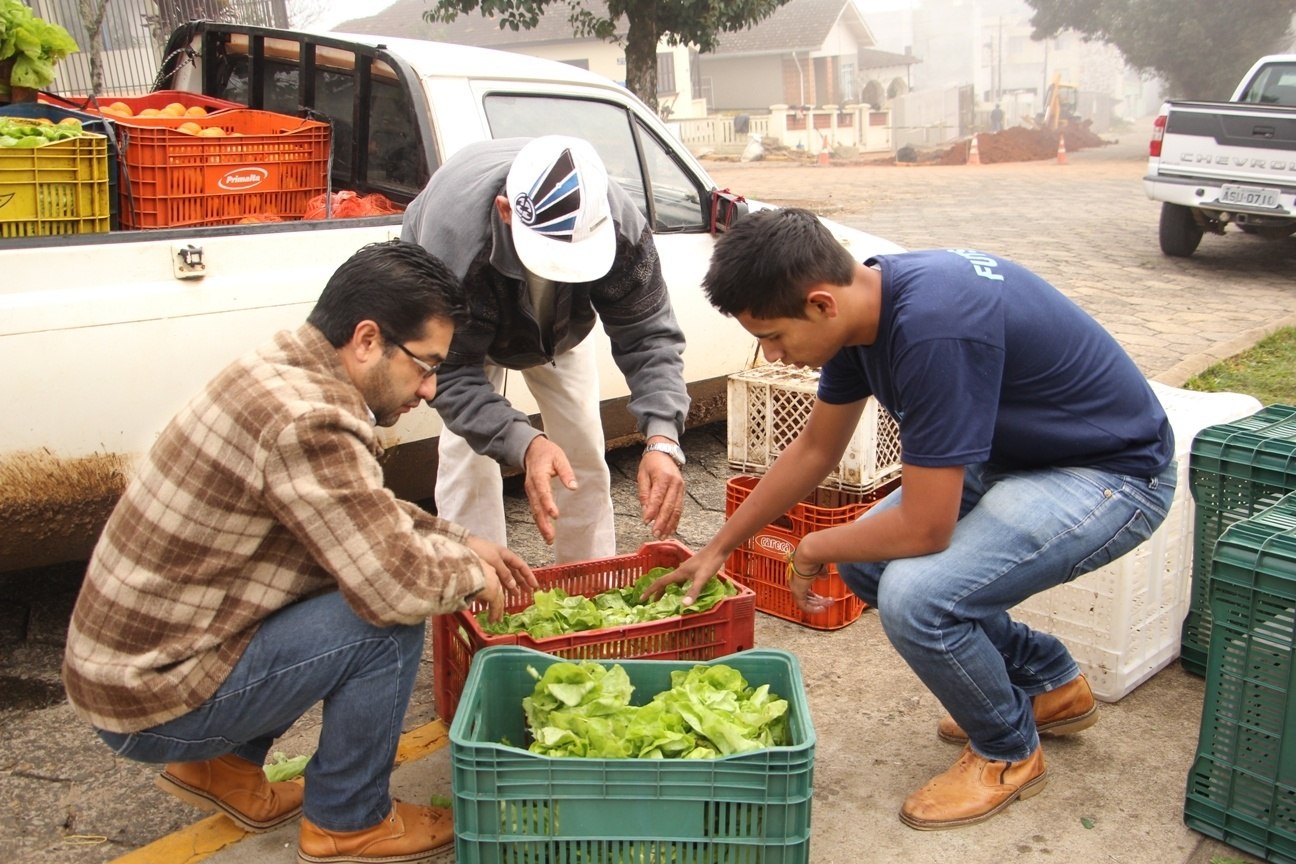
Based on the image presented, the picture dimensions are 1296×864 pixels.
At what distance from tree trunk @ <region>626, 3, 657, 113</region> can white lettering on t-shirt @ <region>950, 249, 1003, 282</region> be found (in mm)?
10772

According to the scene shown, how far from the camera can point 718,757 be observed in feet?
7.72

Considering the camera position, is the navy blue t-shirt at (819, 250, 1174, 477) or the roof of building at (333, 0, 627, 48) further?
the roof of building at (333, 0, 627, 48)

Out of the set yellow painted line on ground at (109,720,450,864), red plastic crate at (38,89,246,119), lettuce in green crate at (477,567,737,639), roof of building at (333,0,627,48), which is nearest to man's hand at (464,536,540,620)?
lettuce in green crate at (477,567,737,639)

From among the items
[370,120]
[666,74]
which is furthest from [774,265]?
[666,74]

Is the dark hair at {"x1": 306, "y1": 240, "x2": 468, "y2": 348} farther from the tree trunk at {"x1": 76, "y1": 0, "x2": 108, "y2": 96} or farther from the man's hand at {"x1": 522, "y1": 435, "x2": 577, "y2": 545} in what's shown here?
the tree trunk at {"x1": 76, "y1": 0, "x2": 108, "y2": 96}

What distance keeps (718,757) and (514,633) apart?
0.80 meters

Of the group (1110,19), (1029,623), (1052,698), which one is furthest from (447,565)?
(1110,19)

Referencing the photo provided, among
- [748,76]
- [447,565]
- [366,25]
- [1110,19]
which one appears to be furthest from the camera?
[366,25]

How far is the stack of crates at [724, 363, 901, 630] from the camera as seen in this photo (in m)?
4.18

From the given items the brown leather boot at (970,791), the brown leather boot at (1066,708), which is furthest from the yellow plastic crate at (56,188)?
the brown leather boot at (1066,708)

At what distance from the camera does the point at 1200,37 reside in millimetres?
36781

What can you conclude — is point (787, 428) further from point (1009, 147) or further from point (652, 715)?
point (1009, 147)

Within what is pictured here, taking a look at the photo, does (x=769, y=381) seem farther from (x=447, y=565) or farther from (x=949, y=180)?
(x=949, y=180)

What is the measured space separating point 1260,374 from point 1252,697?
5.40 meters
